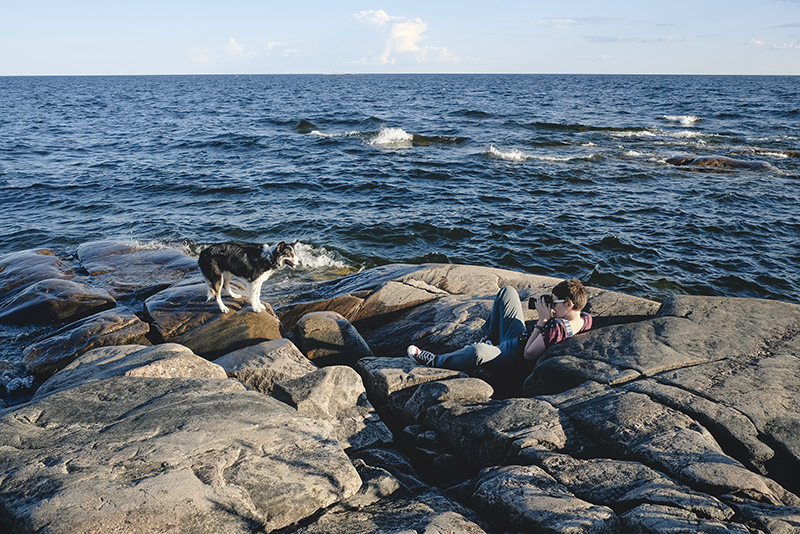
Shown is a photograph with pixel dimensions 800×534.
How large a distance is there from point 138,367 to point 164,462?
6.60 feet

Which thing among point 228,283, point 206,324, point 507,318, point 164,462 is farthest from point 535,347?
point 228,283

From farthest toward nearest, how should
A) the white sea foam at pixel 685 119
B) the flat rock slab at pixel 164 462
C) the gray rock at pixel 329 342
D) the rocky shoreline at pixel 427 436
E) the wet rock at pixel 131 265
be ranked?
1. the white sea foam at pixel 685 119
2. the wet rock at pixel 131 265
3. the gray rock at pixel 329 342
4. the rocky shoreline at pixel 427 436
5. the flat rock slab at pixel 164 462

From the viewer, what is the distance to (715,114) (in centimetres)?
3675

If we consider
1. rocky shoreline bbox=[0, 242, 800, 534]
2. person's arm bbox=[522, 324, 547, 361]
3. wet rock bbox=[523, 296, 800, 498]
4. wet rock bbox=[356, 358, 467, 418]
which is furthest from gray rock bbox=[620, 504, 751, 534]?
person's arm bbox=[522, 324, 547, 361]

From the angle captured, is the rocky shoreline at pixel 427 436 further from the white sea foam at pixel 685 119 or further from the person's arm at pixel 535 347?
the white sea foam at pixel 685 119

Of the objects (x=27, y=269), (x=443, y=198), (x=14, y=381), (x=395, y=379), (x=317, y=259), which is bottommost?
(x=14, y=381)

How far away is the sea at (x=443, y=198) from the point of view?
1149cm

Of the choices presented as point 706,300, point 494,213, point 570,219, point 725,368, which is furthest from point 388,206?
point 725,368

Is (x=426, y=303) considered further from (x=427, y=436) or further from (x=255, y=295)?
(x=427, y=436)

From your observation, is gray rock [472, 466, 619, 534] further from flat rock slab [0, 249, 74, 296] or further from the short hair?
flat rock slab [0, 249, 74, 296]

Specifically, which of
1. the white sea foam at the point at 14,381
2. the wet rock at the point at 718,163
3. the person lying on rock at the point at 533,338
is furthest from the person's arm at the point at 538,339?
the wet rock at the point at 718,163

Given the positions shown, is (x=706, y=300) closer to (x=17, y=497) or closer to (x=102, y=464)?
(x=102, y=464)

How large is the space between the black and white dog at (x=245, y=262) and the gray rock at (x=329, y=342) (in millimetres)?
1175

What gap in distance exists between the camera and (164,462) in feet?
10.9
